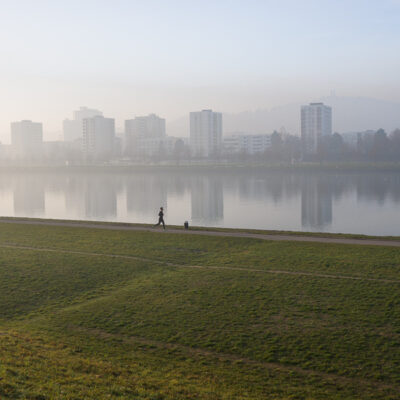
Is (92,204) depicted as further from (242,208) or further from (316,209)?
(316,209)

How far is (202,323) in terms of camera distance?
1243 centimetres

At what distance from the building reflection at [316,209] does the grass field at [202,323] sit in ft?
54.7

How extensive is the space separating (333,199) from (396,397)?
4950cm

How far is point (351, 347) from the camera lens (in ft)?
35.3

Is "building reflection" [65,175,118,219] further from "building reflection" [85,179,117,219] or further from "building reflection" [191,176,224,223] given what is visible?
"building reflection" [191,176,224,223]

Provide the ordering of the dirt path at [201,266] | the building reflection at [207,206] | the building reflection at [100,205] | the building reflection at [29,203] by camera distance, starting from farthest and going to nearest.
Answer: the building reflection at [29,203], the building reflection at [100,205], the building reflection at [207,206], the dirt path at [201,266]

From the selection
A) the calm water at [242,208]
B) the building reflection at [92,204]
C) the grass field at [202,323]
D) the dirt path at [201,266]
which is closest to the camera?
the grass field at [202,323]

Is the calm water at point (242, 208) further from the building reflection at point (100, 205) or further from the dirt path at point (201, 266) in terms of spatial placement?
the dirt path at point (201, 266)

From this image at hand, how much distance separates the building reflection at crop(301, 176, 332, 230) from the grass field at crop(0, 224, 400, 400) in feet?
54.7

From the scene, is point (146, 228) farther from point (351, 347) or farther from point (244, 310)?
point (351, 347)

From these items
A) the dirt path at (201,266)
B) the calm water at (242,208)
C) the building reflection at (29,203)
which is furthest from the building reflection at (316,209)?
the building reflection at (29,203)

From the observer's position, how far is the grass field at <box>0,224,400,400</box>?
885 centimetres

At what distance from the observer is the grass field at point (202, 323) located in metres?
8.85

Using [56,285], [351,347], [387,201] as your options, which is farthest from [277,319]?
[387,201]
